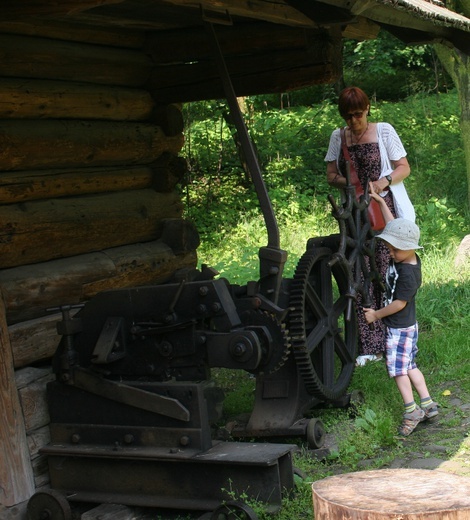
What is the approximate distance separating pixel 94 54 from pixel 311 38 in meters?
1.49

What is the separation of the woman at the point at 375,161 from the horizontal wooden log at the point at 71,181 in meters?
1.29

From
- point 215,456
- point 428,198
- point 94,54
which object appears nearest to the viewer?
point 215,456

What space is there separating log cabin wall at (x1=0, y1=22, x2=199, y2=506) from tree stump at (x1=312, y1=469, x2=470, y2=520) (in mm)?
2334

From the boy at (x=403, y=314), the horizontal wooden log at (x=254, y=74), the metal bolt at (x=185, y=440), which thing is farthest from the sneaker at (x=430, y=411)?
the horizontal wooden log at (x=254, y=74)

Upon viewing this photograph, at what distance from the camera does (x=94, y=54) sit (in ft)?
20.4

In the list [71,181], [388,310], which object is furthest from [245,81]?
[388,310]

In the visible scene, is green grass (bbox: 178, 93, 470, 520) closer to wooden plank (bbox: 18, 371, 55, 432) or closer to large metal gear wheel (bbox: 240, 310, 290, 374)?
large metal gear wheel (bbox: 240, 310, 290, 374)

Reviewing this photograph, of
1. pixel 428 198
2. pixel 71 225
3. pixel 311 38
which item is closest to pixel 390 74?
pixel 428 198

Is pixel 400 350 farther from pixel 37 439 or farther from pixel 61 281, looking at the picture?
pixel 37 439

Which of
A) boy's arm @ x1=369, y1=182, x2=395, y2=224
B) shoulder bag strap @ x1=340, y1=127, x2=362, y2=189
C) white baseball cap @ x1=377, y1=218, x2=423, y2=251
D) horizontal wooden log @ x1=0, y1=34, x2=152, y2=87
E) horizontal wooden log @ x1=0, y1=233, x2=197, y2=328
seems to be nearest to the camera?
horizontal wooden log @ x1=0, y1=233, x2=197, y2=328

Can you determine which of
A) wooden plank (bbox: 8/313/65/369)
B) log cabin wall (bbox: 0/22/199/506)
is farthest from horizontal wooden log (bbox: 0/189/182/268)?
wooden plank (bbox: 8/313/65/369)

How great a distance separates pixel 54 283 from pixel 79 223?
528 mm

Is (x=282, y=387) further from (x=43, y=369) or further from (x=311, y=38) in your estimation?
(x=311, y=38)

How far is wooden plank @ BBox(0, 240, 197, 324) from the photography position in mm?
5234
